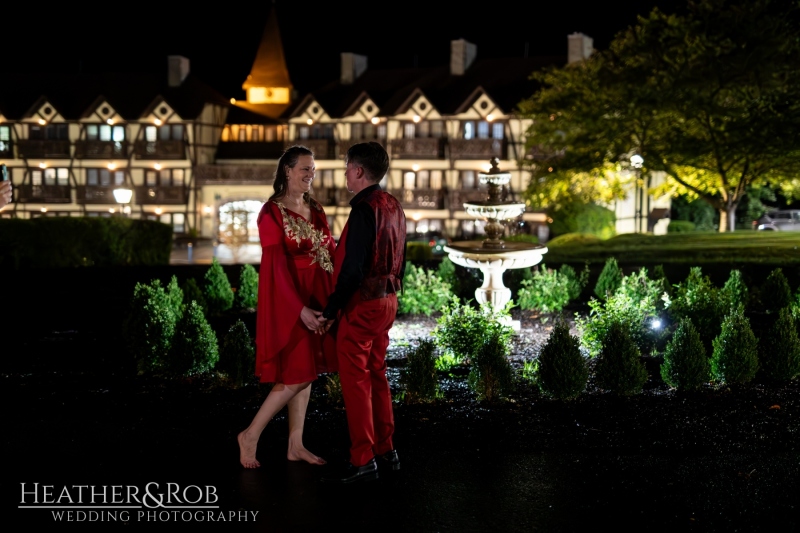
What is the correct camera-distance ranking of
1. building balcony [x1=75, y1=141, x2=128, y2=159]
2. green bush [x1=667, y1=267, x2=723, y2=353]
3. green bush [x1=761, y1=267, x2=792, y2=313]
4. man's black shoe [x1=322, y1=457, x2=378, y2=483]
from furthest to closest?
building balcony [x1=75, y1=141, x2=128, y2=159] < green bush [x1=761, y1=267, x2=792, y2=313] < green bush [x1=667, y1=267, x2=723, y2=353] < man's black shoe [x1=322, y1=457, x2=378, y2=483]

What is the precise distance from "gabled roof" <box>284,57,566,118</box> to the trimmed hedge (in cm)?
2755

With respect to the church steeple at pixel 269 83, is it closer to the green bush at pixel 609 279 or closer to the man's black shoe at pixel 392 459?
the green bush at pixel 609 279

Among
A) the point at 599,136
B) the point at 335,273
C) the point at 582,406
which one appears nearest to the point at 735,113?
the point at 599,136

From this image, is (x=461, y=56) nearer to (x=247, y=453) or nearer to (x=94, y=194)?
(x=94, y=194)

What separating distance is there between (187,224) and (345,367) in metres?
47.6

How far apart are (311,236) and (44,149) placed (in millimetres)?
51366

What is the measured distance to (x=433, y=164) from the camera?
49500 millimetres

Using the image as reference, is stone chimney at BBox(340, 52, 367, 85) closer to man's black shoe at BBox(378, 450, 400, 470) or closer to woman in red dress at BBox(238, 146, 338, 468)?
woman in red dress at BBox(238, 146, 338, 468)

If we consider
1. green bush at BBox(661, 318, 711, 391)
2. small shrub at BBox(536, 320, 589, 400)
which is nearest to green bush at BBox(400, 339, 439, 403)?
small shrub at BBox(536, 320, 589, 400)

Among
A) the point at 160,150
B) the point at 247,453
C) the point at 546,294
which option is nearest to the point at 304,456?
the point at 247,453

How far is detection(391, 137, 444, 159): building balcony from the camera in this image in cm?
4912

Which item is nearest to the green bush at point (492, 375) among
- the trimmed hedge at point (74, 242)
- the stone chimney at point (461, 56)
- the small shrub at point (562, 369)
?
the small shrub at point (562, 369)

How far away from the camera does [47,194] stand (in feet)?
177

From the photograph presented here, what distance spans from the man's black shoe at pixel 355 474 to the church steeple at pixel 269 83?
181ft
